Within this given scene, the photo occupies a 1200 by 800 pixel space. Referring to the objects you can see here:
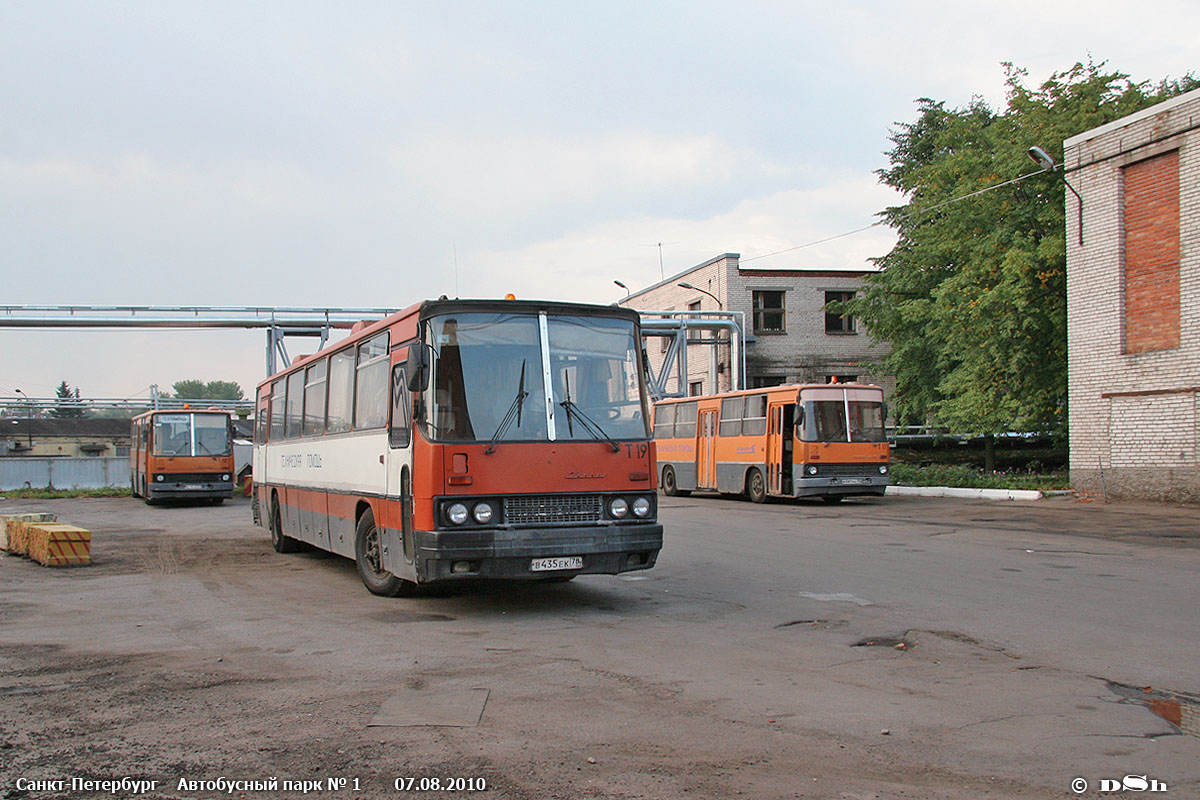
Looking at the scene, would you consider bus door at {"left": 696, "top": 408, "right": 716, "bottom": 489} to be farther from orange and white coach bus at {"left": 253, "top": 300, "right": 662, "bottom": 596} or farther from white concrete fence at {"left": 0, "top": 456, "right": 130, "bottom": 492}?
white concrete fence at {"left": 0, "top": 456, "right": 130, "bottom": 492}

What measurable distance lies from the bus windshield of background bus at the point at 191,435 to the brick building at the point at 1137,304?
23.2 meters

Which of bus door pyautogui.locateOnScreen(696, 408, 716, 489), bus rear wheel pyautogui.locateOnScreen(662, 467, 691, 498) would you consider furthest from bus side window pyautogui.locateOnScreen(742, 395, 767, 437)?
bus rear wheel pyautogui.locateOnScreen(662, 467, 691, 498)

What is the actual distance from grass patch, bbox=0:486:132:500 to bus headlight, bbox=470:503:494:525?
30.7m

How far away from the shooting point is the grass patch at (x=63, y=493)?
114 feet

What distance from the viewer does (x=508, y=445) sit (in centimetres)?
873

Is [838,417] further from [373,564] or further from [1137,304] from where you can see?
[373,564]

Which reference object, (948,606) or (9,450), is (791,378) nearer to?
(948,606)

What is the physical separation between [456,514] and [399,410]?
1341mm

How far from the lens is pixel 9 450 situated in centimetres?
6838

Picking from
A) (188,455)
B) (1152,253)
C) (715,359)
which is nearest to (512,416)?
(1152,253)

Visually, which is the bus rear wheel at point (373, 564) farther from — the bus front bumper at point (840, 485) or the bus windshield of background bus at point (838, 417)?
the bus windshield of background bus at point (838, 417)

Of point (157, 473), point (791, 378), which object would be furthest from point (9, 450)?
point (791, 378)

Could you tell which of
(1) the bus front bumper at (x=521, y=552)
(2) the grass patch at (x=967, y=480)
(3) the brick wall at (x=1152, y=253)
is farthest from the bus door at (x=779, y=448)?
(1) the bus front bumper at (x=521, y=552)

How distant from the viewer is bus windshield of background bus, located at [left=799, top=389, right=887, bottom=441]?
24.7m
